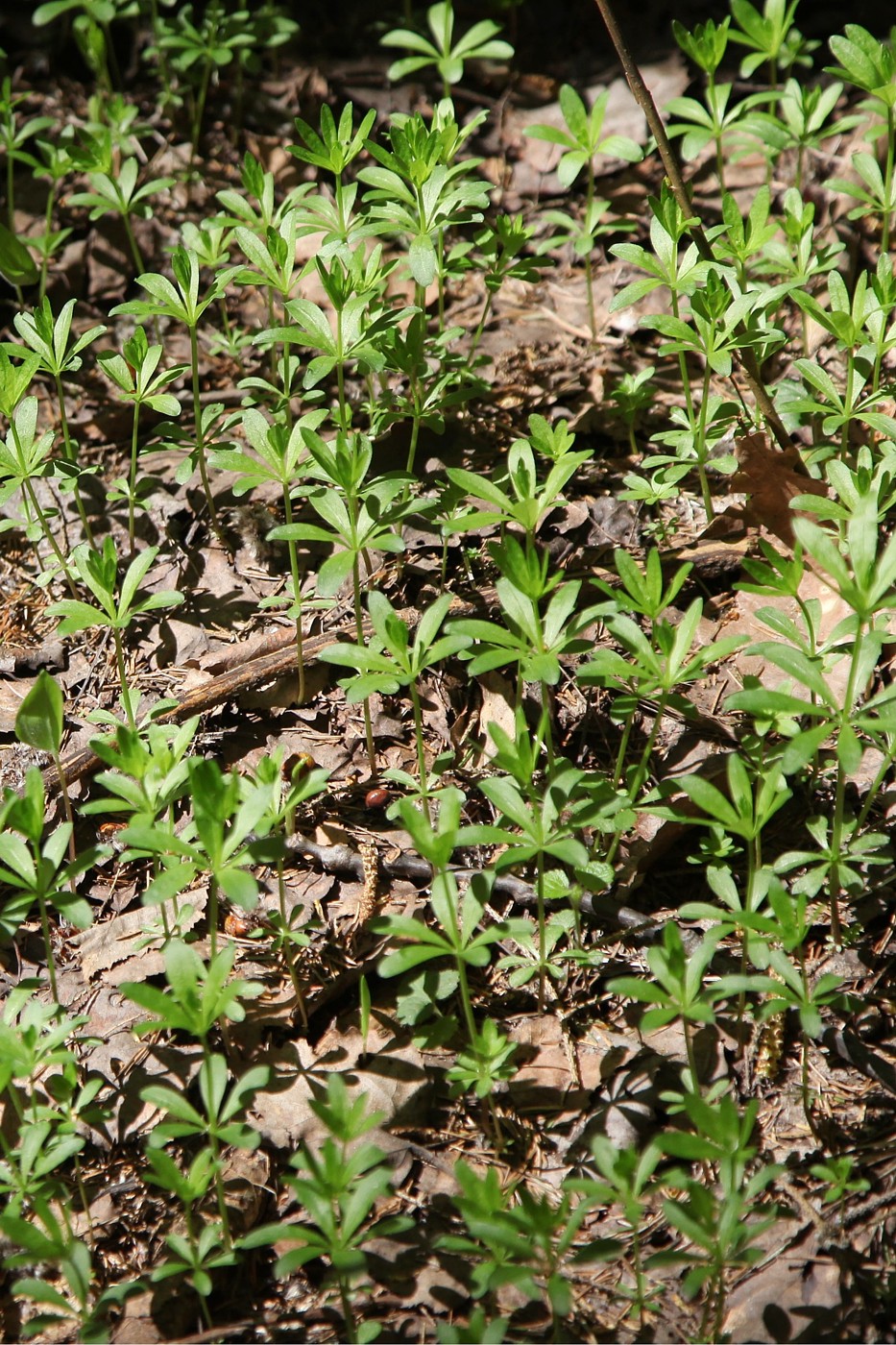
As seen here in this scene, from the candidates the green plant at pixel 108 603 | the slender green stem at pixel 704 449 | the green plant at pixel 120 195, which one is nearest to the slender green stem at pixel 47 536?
the green plant at pixel 108 603

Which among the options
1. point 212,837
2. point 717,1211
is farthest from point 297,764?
point 717,1211

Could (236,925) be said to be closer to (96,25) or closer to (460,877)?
(460,877)

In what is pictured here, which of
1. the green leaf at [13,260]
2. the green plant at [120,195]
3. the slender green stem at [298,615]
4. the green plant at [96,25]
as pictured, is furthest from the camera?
the green plant at [96,25]

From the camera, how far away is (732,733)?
2.75m

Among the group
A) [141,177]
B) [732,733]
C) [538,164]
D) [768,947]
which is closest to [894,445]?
[732,733]

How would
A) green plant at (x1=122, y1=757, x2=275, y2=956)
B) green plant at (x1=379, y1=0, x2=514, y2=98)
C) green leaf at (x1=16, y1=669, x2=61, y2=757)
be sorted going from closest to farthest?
green plant at (x1=122, y1=757, x2=275, y2=956) < green leaf at (x1=16, y1=669, x2=61, y2=757) < green plant at (x1=379, y1=0, x2=514, y2=98)

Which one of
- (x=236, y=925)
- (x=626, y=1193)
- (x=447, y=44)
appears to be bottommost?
(x=626, y=1193)

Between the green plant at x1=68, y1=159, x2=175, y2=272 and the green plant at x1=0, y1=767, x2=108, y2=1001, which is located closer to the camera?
the green plant at x1=0, y1=767, x2=108, y2=1001

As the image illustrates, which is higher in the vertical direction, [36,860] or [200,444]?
[200,444]

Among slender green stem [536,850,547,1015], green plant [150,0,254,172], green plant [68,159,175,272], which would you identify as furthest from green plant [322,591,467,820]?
green plant [150,0,254,172]

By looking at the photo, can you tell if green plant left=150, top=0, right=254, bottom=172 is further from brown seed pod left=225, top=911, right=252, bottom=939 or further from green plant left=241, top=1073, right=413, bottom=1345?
green plant left=241, top=1073, right=413, bottom=1345

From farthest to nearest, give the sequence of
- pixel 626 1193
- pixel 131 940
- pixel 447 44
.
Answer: pixel 447 44, pixel 131 940, pixel 626 1193

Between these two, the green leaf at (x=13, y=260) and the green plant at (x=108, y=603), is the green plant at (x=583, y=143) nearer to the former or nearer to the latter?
the green leaf at (x=13, y=260)

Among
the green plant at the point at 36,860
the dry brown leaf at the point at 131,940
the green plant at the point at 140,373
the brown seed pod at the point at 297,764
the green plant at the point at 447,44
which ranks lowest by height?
the dry brown leaf at the point at 131,940
